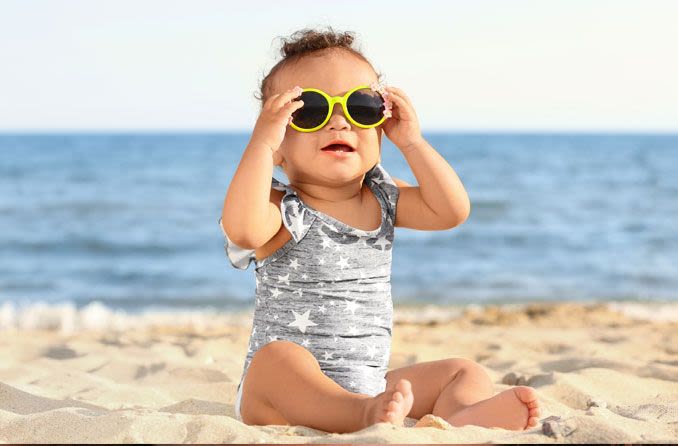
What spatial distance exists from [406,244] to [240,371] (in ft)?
28.6

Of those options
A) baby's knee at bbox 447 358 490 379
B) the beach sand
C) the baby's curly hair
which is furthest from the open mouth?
the beach sand

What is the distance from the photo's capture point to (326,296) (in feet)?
10.0

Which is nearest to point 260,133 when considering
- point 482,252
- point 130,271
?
point 130,271

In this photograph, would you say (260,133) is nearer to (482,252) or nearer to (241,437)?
(241,437)

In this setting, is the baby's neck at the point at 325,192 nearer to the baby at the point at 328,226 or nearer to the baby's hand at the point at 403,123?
the baby at the point at 328,226

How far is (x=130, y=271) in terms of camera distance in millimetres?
11227

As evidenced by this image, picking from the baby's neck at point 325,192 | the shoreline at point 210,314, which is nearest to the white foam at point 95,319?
the shoreline at point 210,314

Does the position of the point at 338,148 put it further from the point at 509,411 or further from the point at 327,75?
the point at 509,411

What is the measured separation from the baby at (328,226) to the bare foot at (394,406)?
229 mm

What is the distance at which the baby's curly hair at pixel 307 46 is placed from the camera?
3.16 metres

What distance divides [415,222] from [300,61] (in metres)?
0.71

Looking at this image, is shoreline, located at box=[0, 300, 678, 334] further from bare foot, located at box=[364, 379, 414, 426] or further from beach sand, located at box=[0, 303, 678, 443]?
bare foot, located at box=[364, 379, 414, 426]

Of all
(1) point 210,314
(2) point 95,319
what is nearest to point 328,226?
(2) point 95,319

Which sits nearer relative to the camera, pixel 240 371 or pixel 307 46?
pixel 307 46
